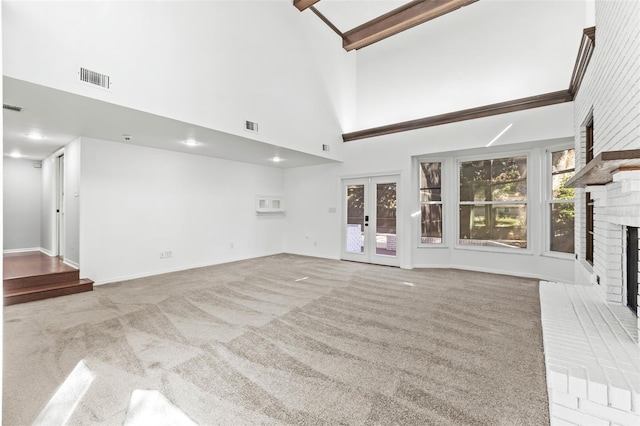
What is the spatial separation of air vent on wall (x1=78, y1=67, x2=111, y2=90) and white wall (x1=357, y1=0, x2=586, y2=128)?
537cm

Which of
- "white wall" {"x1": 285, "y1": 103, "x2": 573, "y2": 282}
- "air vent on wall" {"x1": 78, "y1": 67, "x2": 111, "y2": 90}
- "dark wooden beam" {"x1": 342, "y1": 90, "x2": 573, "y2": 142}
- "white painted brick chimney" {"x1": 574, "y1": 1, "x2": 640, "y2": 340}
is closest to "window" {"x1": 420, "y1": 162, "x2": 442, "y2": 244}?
"white wall" {"x1": 285, "y1": 103, "x2": 573, "y2": 282}

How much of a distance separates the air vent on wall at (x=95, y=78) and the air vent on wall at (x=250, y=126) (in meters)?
1.84

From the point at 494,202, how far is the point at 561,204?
1.00 m

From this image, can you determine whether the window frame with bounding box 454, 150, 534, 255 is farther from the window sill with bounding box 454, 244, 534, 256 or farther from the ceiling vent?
the ceiling vent

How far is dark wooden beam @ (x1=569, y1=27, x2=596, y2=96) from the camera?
3.07m

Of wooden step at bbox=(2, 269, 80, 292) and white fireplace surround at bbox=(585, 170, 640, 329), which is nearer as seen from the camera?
white fireplace surround at bbox=(585, 170, 640, 329)

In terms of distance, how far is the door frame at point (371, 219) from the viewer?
20.1 ft

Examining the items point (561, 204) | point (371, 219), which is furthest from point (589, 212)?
point (371, 219)

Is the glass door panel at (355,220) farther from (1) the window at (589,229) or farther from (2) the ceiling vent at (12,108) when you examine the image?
(2) the ceiling vent at (12,108)

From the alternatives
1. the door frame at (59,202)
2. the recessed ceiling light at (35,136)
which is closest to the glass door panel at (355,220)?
the recessed ceiling light at (35,136)

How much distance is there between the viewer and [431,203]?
614 centimetres

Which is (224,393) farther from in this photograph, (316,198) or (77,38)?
(316,198)

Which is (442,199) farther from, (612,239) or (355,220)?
(612,239)

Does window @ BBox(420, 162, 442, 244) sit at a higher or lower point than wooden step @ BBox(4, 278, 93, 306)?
higher
